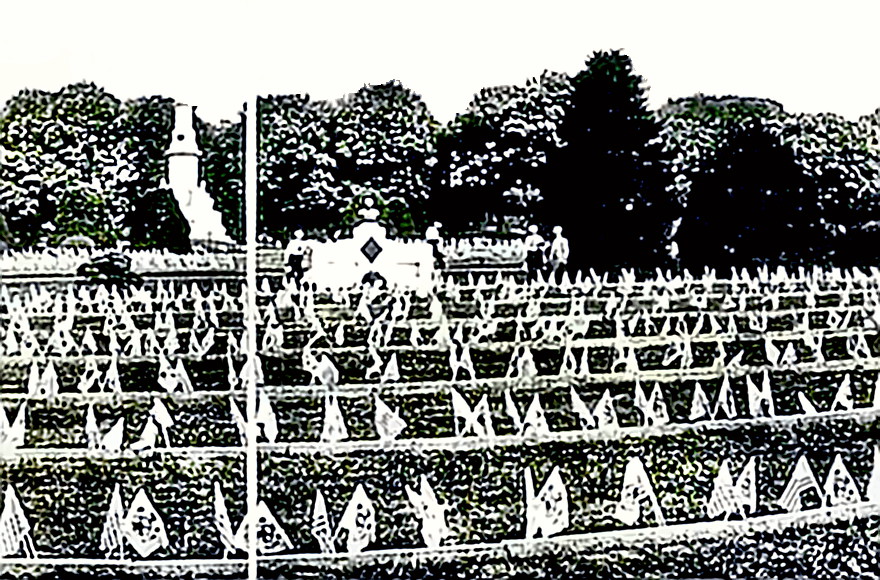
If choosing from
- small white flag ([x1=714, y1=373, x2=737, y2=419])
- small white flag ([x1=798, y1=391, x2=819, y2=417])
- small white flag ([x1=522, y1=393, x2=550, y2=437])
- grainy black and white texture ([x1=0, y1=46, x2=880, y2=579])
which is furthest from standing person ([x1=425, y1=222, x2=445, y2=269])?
small white flag ([x1=798, y1=391, x2=819, y2=417])

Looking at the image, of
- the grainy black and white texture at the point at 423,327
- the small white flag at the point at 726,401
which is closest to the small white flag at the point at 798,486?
the grainy black and white texture at the point at 423,327

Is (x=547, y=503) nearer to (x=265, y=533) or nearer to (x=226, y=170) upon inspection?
(x=265, y=533)

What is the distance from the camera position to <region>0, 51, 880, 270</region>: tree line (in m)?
1.28

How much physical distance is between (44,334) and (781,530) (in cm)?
109

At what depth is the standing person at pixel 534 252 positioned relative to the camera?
1.30 metres

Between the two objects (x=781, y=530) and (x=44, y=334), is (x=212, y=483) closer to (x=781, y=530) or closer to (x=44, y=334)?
(x=44, y=334)

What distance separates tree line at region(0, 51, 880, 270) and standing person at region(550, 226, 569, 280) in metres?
0.02

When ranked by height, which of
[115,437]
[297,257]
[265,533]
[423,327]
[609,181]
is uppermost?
[609,181]

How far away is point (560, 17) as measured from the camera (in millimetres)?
1297

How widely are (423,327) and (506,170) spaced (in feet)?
0.84

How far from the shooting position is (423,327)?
4.24 ft

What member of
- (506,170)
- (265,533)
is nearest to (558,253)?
(506,170)

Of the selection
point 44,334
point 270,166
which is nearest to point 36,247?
point 44,334

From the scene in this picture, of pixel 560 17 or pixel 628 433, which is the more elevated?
pixel 560 17
